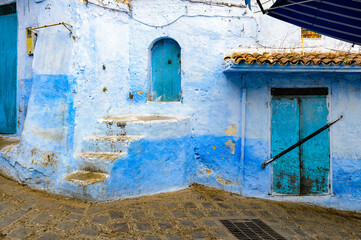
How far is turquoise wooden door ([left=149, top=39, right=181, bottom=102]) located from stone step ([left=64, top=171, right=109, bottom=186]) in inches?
91.7

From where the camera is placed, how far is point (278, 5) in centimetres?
402

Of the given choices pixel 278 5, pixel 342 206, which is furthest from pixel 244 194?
pixel 278 5

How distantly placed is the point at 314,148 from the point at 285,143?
659mm

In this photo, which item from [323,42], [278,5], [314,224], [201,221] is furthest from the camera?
[323,42]

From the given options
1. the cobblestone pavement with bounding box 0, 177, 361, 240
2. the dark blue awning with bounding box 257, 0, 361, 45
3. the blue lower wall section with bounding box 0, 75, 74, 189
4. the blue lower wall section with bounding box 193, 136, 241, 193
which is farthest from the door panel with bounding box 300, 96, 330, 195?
the blue lower wall section with bounding box 0, 75, 74, 189

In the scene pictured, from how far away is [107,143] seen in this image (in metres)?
4.39

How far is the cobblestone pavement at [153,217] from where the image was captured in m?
3.22

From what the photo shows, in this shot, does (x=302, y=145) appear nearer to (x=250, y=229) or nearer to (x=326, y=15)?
(x=250, y=229)

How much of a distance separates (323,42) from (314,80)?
111cm

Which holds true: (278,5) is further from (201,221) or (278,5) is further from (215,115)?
(201,221)

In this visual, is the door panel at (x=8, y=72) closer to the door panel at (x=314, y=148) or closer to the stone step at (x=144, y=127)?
the stone step at (x=144, y=127)

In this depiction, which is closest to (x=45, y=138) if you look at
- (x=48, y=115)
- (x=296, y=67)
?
(x=48, y=115)

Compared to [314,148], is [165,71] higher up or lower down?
higher up

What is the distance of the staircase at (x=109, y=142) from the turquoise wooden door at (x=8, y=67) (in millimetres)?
2206
